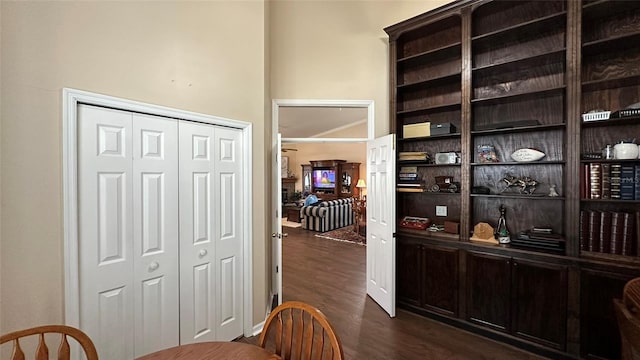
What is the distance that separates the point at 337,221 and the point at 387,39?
545cm

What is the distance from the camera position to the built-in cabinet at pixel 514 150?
2.27 metres

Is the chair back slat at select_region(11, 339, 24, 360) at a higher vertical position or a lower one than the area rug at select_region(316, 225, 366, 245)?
higher

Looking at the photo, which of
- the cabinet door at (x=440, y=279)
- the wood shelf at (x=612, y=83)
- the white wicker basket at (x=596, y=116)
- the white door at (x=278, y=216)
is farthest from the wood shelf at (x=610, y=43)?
the white door at (x=278, y=216)

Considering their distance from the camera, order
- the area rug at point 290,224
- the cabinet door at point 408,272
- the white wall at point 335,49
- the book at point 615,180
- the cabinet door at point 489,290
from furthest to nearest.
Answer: the area rug at point 290,224, the white wall at point 335,49, the cabinet door at point 408,272, the cabinet door at point 489,290, the book at point 615,180

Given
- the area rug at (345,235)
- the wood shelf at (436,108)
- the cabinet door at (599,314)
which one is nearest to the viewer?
the cabinet door at (599,314)

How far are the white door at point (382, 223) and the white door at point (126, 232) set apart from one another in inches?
80.3

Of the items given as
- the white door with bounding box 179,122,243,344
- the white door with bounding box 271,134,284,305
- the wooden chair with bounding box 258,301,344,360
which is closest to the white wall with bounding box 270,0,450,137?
the white door with bounding box 271,134,284,305

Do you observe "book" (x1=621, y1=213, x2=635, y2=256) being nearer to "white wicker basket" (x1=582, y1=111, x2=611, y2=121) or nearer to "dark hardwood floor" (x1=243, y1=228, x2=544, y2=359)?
"white wicker basket" (x1=582, y1=111, x2=611, y2=121)

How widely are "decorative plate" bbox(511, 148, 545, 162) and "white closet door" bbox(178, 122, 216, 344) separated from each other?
2.74 meters

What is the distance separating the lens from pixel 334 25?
3.48 meters

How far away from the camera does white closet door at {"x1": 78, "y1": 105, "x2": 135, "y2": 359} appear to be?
68.0 inches

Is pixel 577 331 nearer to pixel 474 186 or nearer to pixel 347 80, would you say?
pixel 474 186

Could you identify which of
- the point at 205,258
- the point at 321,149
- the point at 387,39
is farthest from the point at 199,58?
the point at 321,149

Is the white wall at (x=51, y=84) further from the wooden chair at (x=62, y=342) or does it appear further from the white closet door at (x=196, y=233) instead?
the wooden chair at (x=62, y=342)
